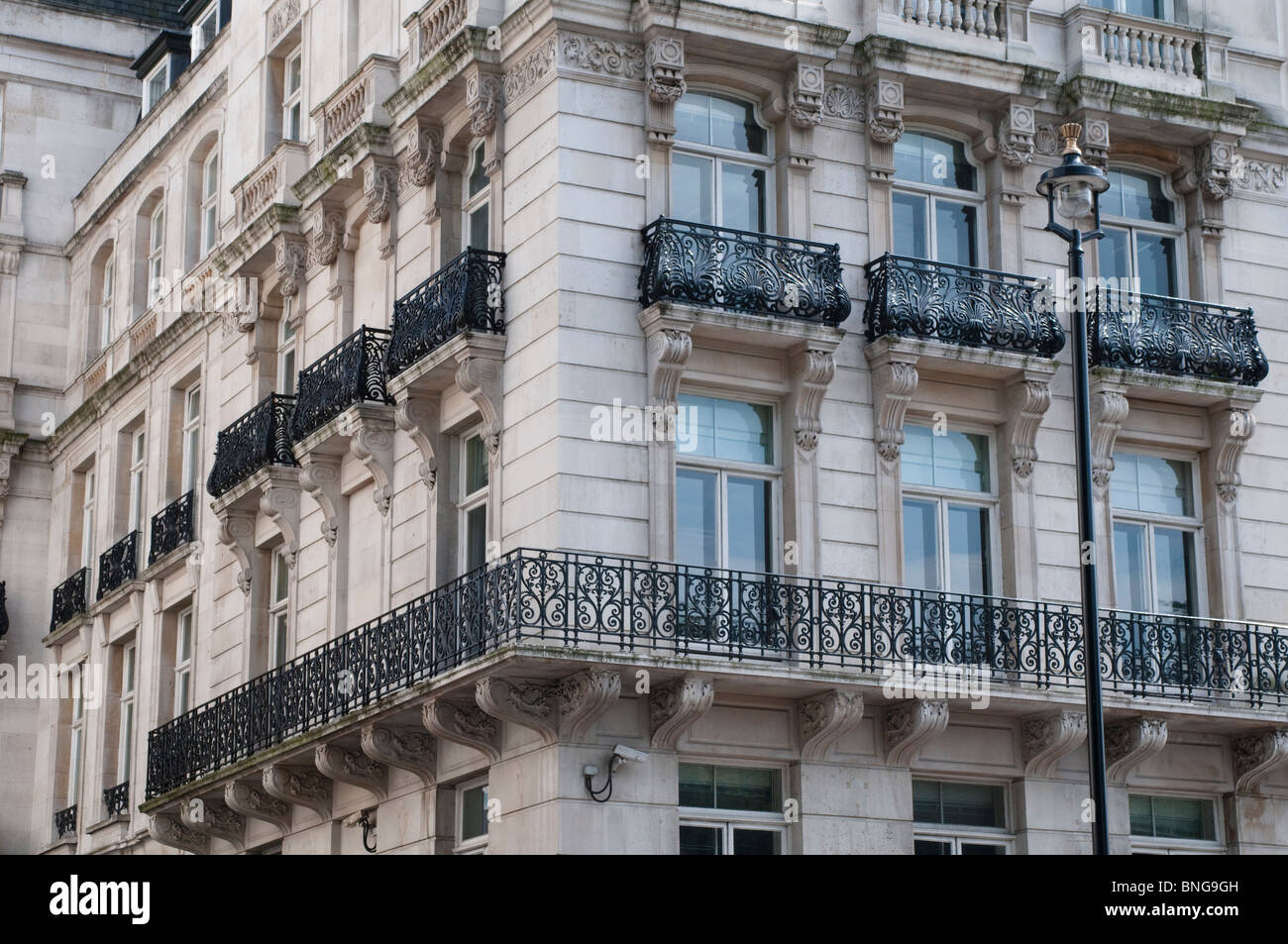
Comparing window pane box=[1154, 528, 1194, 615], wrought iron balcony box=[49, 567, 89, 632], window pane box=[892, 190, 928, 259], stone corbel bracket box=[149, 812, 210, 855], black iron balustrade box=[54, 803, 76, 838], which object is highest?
window pane box=[892, 190, 928, 259]

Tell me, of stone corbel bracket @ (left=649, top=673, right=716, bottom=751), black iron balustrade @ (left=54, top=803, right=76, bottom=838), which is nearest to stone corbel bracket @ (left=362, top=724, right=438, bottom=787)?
stone corbel bracket @ (left=649, top=673, right=716, bottom=751)

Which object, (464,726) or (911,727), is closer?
(464,726)

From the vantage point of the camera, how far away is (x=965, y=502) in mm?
24312

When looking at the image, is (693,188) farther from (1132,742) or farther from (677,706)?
(1132,742)

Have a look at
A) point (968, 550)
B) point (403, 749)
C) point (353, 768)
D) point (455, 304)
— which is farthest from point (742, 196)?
point (353, 768)

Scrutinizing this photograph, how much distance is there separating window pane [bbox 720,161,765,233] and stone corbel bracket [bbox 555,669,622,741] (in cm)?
566

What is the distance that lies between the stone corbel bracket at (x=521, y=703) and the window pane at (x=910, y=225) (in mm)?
6843

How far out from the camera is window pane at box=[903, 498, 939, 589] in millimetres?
23781

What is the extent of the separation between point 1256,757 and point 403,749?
9.28 meters

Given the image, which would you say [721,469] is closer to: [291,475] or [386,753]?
[386,753]

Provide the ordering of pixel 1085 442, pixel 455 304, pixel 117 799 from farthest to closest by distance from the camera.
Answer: pixel 117 799
pixel 455 304
pixel 1085 442

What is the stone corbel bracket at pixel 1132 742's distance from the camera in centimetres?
2323

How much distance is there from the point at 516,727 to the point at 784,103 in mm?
7485

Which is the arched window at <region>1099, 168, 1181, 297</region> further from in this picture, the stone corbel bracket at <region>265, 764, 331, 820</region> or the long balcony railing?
the stone corbel bracket at <region>265, 764, 331, 820</region>
